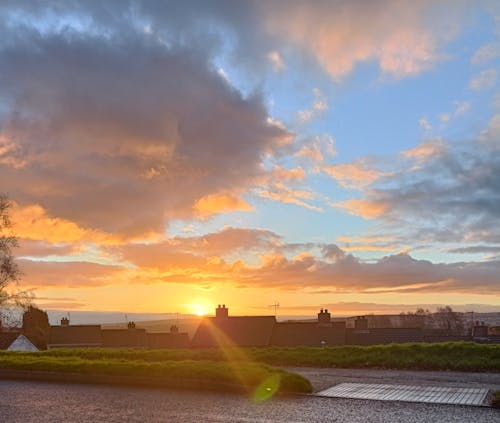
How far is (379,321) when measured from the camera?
2675 inches

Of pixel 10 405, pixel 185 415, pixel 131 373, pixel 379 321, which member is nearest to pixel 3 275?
pixel 131 373

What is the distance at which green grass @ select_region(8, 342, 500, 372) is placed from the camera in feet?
81.8

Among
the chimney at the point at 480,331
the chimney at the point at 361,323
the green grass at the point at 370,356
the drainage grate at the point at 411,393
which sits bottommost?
the drainage grate at the point at 411,393

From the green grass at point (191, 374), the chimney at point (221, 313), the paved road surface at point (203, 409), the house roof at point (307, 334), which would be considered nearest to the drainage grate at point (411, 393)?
the paved road surface at point (203, 409)

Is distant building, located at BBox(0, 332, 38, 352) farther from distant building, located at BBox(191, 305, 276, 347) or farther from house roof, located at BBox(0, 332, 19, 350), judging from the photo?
distant building, located at BBox(191, 305, 276, 347)

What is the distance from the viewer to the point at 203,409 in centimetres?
1514

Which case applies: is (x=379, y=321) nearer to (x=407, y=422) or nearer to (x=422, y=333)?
(x=422, y=333)

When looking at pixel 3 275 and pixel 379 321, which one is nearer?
pixel 3 275

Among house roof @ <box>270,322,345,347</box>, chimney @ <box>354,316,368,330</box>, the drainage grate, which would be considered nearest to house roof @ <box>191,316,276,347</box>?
house roof @ <box>270,322,345,347</box>

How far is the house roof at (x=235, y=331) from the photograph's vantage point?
175ft

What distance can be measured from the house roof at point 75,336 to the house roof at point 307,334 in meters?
21.9

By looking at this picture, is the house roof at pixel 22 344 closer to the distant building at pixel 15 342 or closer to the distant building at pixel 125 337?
the distant building at pixel 15 342

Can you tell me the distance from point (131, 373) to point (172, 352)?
27.1 feet

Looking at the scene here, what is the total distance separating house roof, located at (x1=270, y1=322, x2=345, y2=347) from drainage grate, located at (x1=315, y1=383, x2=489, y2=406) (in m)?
28.1
